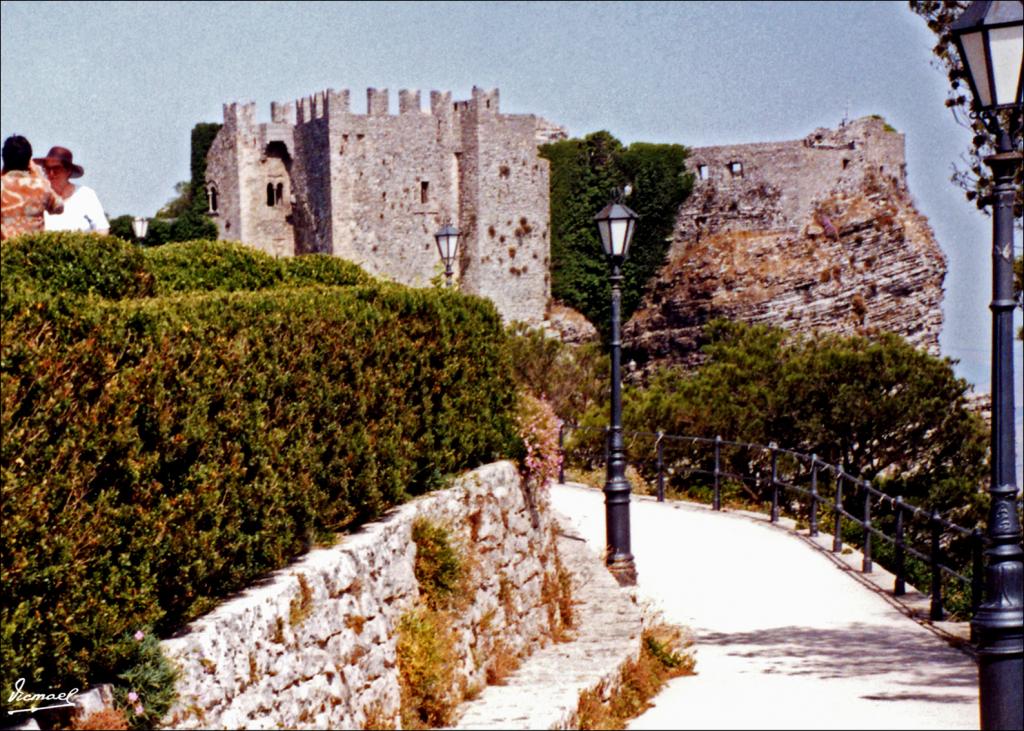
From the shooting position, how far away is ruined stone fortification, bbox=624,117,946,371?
55.6 metres

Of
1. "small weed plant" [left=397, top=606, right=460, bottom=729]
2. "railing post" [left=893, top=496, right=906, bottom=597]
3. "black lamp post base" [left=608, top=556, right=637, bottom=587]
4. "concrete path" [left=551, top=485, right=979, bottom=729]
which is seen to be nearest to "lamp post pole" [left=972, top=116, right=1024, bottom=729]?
"concrete path" [left=551, top=485, right=979, bottom=729]

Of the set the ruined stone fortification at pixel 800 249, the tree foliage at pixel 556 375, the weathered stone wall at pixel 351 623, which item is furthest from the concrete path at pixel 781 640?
the ruined stone fortification at pixel 800 249

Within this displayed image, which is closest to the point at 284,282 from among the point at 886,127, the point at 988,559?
the point at 988,559

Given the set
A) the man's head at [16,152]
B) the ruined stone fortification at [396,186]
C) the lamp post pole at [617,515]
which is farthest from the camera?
the ruined stone fortification at [396,186]

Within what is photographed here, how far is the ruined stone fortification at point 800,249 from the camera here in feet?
182

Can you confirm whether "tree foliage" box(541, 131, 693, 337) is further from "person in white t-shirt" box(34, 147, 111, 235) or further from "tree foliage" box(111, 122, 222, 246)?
"person in white t-shirt" box(34, 147, 111, 235)

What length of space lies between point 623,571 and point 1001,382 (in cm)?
770

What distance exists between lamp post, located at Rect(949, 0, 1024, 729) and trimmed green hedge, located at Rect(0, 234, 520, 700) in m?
3.38

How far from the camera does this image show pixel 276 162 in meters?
54.8

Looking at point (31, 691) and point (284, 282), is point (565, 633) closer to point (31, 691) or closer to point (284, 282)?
point (284, 282)

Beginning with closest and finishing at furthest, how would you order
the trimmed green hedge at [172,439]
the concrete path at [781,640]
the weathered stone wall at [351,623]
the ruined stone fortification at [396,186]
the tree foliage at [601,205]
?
the trimmed green hedge at [172,439], the weathered stone wall at [351,623], the concrete path at [781,640], the ruined stone fortification at [396,186], the tree foliage at [601,205]

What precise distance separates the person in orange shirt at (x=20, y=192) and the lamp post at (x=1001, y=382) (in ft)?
16.3

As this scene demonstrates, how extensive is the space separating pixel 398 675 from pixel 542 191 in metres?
46.7

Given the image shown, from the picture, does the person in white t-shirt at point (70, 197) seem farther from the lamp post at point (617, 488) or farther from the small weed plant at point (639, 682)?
the lamp post at point (617, 488)
